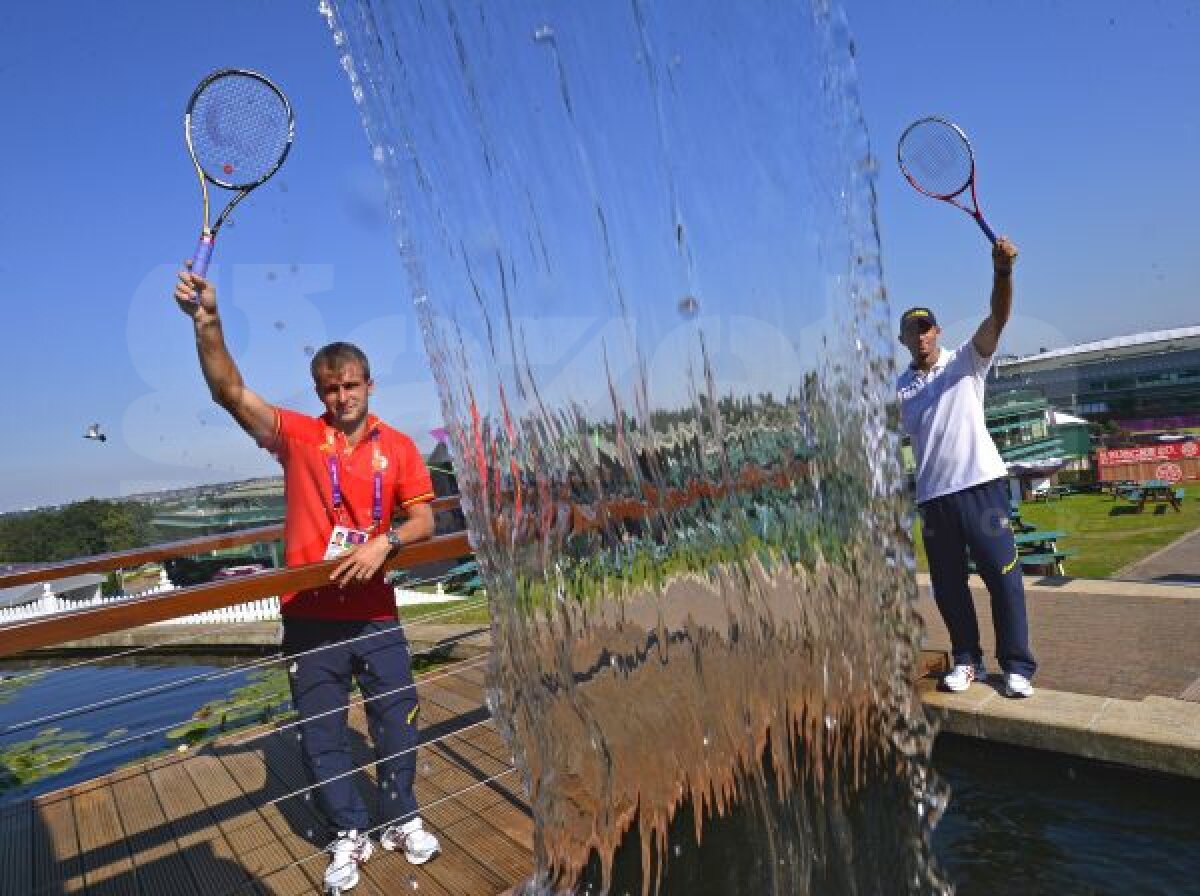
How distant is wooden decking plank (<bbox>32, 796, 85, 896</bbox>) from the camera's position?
2797 millimetres

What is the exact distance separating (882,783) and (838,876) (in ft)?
1.68

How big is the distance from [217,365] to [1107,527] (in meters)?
10.2

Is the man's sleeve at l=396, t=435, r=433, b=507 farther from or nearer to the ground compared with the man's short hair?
nearer to the ground

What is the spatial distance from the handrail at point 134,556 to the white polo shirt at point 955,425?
2.32 meters

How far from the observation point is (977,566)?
12.7 ft

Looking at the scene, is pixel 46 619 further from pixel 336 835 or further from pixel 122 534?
pixel 122 534

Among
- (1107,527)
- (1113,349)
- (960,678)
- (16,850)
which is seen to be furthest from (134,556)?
(1113,349)

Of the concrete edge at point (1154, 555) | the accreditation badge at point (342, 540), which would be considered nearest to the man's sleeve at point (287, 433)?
the accreditation badge at point (342, 540)

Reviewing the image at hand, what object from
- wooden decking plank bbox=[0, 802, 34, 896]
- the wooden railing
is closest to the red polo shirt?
the wooden railing

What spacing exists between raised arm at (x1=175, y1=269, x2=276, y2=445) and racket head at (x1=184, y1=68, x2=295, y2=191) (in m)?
0.76

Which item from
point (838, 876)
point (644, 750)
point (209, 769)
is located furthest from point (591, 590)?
point (209, 769)

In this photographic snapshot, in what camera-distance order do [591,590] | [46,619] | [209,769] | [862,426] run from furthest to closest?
[209,769], [862,426], [591,590], [46,619]

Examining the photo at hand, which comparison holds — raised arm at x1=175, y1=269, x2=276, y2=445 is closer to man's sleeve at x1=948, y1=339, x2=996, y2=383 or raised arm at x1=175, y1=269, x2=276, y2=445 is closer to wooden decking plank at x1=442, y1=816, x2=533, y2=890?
wooden decking plank at x1=442, y1=816, x2=533, y2=890

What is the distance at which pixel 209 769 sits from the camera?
3.82 m
